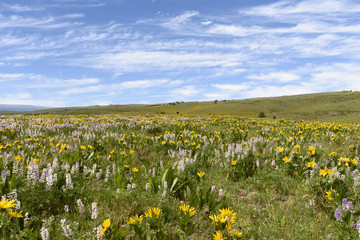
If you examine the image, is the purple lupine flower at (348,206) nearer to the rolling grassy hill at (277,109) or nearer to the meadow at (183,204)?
the meadow at (183,204)

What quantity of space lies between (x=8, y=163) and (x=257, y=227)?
15.2 feet

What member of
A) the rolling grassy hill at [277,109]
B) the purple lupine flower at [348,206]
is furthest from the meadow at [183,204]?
the rolling grassy hill at [277,109]

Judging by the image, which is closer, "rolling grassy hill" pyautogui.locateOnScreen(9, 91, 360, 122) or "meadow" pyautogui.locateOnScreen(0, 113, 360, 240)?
"meadow" pyautogui.locateOnScreen(0, 113, 360, 240)

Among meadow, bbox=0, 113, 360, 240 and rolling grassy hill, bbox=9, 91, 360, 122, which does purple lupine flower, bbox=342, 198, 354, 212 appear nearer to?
meadow, bbox=0, 113, 360, 240

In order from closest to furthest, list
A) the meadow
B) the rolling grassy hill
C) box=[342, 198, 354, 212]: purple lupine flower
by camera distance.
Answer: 1. the meadow
2. box=[342, 198, 354, 212]: purple lupine flower
3. the rolling grassy hill

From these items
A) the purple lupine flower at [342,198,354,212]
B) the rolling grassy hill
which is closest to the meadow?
the purple lupine flower at [342,198,354,212]

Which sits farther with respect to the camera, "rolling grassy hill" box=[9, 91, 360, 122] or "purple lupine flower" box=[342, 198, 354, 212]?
"rolling grassy hill" box=[9, 91, 360, 122]

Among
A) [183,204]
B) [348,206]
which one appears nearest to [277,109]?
[348,206]

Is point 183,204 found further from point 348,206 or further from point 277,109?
point 277,109

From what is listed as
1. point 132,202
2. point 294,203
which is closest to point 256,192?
point 294,203

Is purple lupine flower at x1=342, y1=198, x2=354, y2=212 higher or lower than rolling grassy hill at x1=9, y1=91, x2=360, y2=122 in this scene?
lower

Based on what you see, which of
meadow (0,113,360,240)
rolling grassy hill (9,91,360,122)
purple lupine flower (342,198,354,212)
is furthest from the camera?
rolling grassy hill (9,91,360,122)

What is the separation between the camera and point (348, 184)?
401 centimetres

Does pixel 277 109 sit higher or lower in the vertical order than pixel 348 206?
higher
